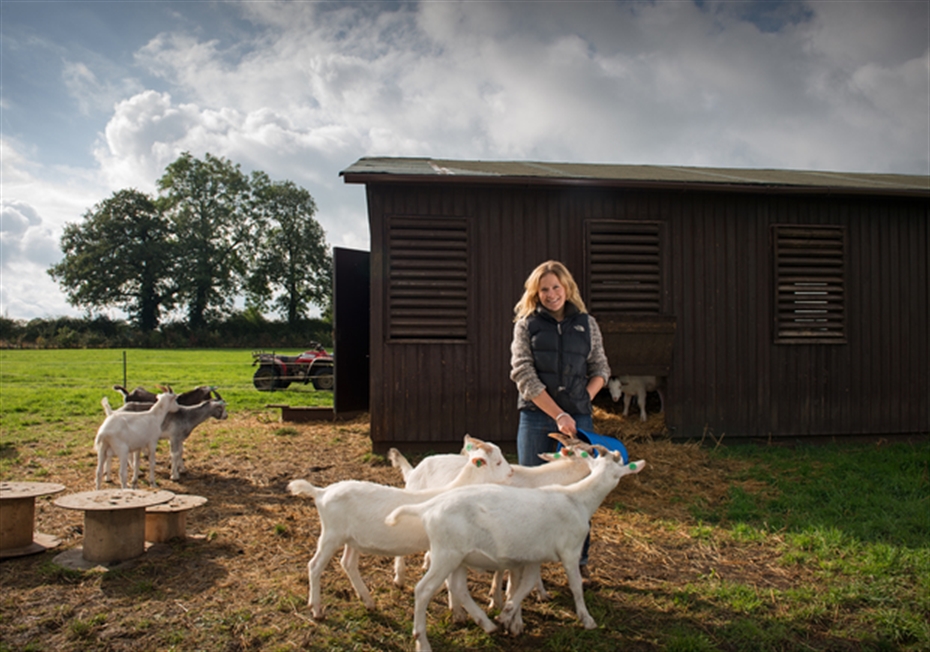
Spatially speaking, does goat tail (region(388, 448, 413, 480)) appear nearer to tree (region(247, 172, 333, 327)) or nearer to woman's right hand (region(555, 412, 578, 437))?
woman's right hand (region(555, 412, 578, 437))

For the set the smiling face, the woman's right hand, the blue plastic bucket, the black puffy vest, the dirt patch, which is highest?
the smiling face

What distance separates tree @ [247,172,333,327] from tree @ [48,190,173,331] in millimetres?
6714

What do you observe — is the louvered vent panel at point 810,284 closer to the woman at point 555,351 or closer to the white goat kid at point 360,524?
the woman at point 555,351

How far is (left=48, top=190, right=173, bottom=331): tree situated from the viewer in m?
45.5

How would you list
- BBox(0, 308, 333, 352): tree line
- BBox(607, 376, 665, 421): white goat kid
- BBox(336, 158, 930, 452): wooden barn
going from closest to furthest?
1. BBox(336, 158, 930, 452): wooden barn
2. BBox(607, 376, 665, 421): white goat kid
3. BBox(0, 308, 333, 352): tree line

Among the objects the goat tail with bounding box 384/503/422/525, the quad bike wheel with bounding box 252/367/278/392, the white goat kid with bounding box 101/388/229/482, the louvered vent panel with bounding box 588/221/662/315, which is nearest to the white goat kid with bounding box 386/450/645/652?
the goat tail with bounding box 384/503/422/525

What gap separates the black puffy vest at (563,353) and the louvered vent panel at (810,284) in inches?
266

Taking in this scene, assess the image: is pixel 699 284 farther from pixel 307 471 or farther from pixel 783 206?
pixel 307 471

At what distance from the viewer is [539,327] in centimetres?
439

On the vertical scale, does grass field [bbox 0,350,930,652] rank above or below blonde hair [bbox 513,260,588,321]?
below

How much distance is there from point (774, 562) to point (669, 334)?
457cm

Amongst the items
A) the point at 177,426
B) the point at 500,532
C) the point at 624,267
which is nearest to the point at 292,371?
the point at 177,426

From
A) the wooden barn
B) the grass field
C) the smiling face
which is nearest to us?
the grass field

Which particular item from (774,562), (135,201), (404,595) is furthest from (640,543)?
(135,201)
